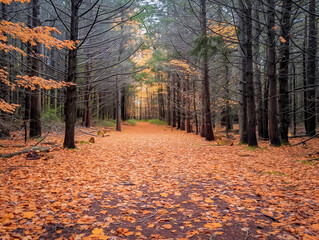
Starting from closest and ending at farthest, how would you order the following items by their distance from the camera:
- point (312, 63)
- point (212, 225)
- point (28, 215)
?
point (212, 225)
point (28, 215)
point (312, 63)

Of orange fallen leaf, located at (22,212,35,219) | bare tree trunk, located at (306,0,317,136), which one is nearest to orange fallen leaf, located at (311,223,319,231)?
orange fallen leaf, located at (22,212,35,219)

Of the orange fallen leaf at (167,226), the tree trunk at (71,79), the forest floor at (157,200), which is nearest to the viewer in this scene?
the forest floor at (157,200)

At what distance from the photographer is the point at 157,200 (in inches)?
141

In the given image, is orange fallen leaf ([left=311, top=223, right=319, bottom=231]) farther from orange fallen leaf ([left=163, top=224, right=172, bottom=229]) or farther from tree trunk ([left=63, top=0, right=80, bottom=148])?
tree trunk ([left=63, top=0, right=80, bottom=148])

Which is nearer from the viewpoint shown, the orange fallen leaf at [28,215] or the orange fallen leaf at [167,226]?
the orange fallen leaf at [167,226]

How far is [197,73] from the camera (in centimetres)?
1543

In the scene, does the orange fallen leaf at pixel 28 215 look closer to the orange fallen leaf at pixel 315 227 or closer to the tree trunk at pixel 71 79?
the orange fallen leaf at pixel 315 227

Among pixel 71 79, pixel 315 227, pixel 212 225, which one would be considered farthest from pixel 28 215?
pixel 71 79

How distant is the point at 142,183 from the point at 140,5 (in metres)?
14.7

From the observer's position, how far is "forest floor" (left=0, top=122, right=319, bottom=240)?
2.49m

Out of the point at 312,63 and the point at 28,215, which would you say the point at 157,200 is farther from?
the point at 312,63

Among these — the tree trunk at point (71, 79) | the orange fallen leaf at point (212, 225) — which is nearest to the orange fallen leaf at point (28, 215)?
the orange fallen leaf at point (212, 225)

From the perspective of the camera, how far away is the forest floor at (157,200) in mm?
2494

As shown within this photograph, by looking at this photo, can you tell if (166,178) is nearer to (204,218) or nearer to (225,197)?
(225,197)
